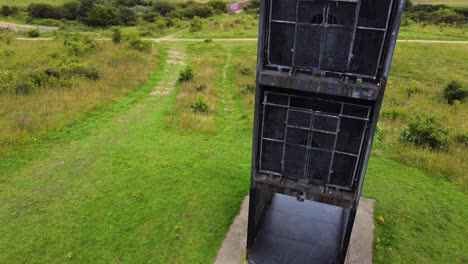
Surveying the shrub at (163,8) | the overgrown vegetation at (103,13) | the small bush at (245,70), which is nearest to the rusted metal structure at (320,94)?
the small bush at (245,70)

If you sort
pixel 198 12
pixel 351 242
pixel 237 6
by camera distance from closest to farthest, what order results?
pixel 351 242 < pixel 198 12 < pixel 237 6

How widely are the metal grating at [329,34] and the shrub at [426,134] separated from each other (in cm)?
861

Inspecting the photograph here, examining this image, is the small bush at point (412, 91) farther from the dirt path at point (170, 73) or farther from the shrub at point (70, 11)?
the shrub at point (70, 11)

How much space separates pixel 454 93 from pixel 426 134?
7.89m

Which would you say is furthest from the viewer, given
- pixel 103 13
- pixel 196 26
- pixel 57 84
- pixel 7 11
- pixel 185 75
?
pixel 7 11

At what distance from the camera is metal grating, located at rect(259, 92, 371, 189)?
6102mm

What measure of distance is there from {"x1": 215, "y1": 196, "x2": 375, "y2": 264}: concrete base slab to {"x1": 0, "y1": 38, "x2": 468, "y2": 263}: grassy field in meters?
0.19

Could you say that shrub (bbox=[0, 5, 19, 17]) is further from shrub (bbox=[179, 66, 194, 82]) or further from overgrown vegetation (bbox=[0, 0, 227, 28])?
shrub (bbox=[179, 66, 194, 82])

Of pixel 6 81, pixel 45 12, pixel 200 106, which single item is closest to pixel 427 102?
pixel 200 106

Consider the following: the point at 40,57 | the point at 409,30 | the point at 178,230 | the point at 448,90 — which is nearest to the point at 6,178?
the point at 178,230

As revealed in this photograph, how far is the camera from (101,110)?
16.1 metres

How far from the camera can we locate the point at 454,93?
1873 cm

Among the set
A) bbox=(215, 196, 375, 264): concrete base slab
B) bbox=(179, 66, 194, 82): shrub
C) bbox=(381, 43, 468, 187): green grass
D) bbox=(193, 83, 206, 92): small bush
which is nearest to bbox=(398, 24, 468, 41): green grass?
bbox=(381, 43, 468, 187): green grass

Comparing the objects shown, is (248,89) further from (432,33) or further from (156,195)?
(432,33)
